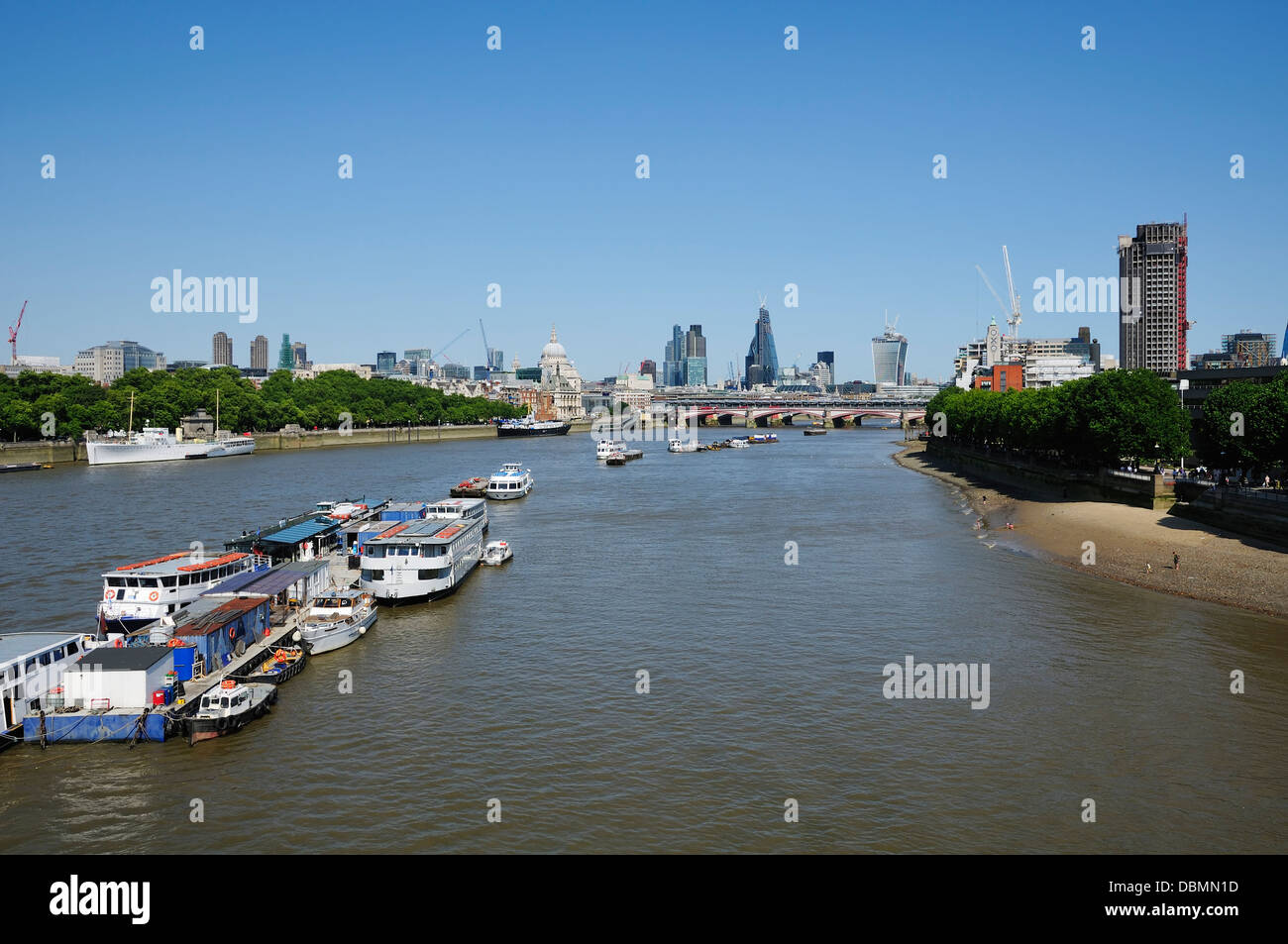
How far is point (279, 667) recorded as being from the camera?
83.4ft

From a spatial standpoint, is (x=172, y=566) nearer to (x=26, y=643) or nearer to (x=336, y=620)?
(x=336, y=620)

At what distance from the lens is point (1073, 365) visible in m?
176

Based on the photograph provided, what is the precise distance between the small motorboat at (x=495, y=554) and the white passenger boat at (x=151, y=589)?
13675 mm

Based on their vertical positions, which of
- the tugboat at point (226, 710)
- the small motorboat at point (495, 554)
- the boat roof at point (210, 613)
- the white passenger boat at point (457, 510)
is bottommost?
the tugboat at point (226, 710)

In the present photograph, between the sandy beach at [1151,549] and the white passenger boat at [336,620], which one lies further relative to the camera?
the sandy beach at [1151,549]

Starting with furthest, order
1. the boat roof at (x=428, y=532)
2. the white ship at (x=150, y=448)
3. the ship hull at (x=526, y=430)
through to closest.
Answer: the ship hull at (x=526, y=430) → the white ship at (x=150, y=448) → the boat roof at (x=428, y=532)

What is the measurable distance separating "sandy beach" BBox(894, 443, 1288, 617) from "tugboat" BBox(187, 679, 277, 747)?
3005 centimetres

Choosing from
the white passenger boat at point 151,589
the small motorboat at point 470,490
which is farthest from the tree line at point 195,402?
the white passenger boat at point 151,589

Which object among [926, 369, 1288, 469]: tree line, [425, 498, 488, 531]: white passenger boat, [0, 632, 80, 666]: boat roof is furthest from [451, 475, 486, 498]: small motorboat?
[0, 632, 80, 666]: boat roof

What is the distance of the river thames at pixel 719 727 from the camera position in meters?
17.1

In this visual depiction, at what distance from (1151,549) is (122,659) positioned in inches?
1497

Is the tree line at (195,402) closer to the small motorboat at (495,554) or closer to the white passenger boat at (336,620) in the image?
the small motorboat at (495,554)
